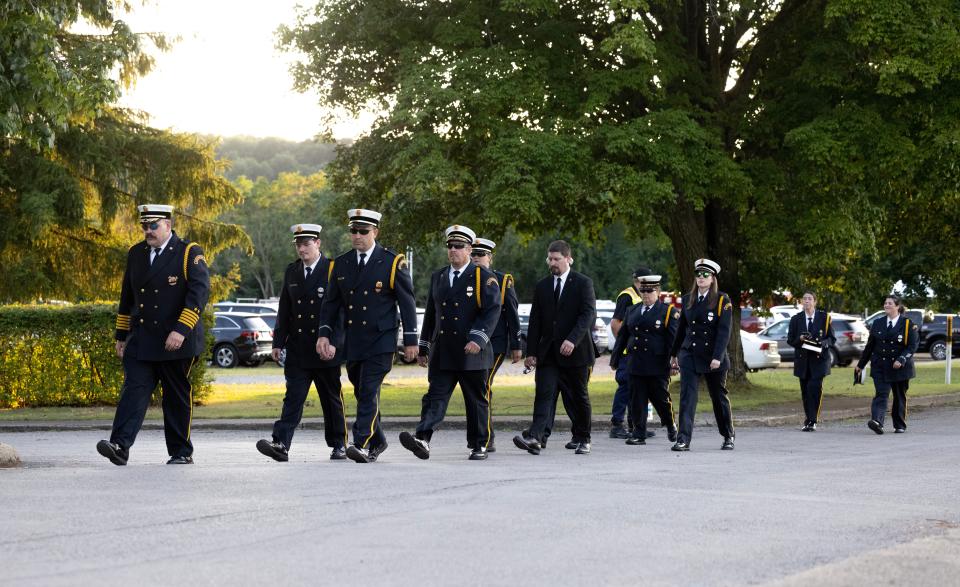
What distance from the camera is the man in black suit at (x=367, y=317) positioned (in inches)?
460

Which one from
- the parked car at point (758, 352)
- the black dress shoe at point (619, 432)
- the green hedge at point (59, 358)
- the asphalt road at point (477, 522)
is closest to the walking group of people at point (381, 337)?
the asphalt road at point (477, 522)

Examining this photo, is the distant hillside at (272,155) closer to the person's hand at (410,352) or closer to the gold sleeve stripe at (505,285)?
the gold sleeve stripe at (505,285)

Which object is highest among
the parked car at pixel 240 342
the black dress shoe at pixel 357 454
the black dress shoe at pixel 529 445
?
the black dress shoe at pixel 357 454

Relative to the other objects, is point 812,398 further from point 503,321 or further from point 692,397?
point 503,321

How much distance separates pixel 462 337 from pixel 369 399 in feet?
3.79

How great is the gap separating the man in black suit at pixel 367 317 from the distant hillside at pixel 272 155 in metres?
151

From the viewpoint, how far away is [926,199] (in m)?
22.8

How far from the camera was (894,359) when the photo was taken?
1822 cm

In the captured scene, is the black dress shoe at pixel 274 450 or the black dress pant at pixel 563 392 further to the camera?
the black dress pant at pixel 563 392

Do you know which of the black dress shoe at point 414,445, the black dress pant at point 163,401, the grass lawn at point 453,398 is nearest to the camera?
the black dress pant at point 163,401

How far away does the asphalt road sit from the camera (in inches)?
261

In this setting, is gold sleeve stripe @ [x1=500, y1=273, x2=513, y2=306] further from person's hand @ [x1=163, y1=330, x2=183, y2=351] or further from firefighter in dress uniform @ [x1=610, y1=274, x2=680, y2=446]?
person's hand @ [x1=163, y1=330, x2=183, y2=351]

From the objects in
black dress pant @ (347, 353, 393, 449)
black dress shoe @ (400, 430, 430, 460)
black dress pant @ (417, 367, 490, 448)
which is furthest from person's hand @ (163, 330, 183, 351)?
black dress pant @ (417, 367, 490, 448)

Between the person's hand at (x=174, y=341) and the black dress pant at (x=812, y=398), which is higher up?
the person's hand at (x=174, y=341)
